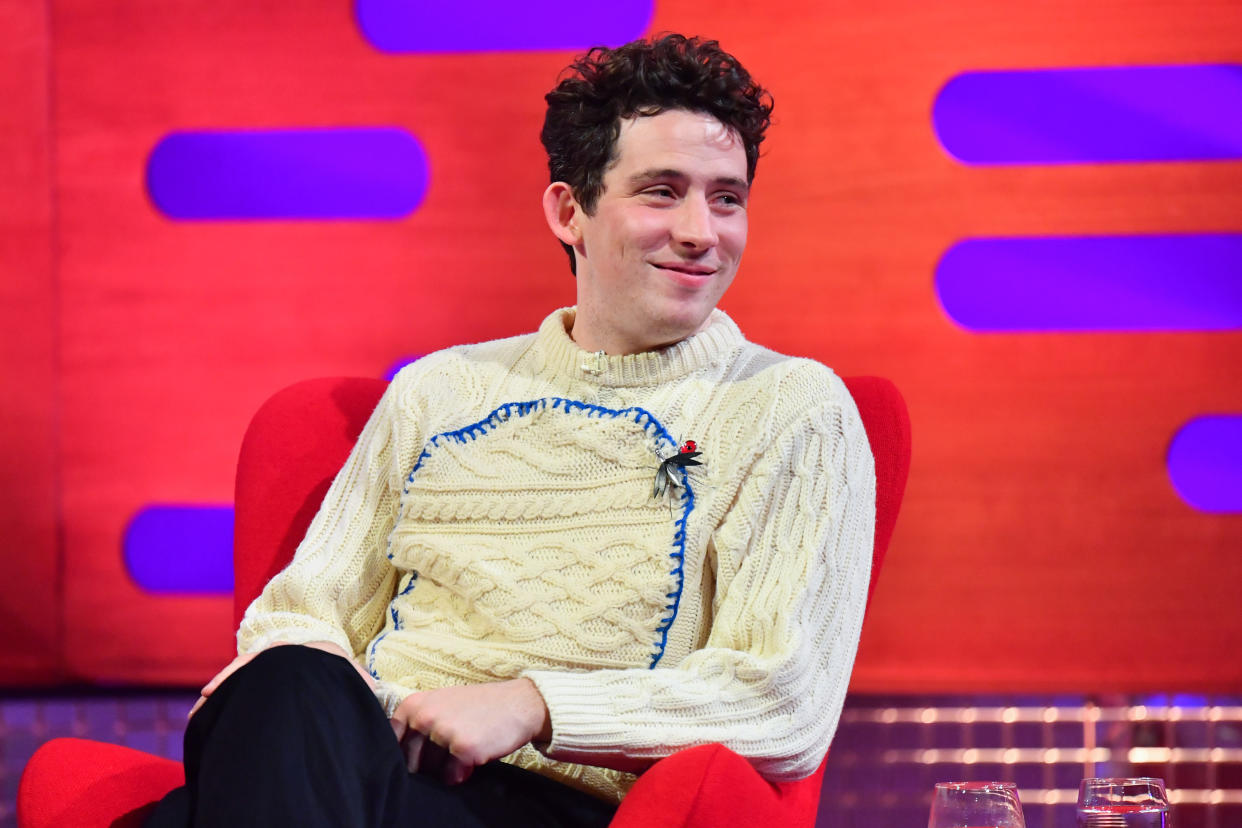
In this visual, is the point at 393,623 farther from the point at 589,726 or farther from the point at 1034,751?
the point at 1034,751

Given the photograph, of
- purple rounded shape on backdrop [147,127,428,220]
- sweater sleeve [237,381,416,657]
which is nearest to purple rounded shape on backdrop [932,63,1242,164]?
purple rounded shape on backdrop [147,127,428,220]

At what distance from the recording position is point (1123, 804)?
1.49 metres

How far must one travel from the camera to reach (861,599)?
171 centimetres

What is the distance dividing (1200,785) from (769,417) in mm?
1524

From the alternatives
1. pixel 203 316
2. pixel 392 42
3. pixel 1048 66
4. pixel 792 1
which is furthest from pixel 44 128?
pixel 1048 66

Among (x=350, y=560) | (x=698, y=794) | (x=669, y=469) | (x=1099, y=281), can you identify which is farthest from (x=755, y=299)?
(x=698, y=794)

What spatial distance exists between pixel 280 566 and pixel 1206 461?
1796 millimetres

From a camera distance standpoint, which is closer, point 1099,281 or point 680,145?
point 680,145

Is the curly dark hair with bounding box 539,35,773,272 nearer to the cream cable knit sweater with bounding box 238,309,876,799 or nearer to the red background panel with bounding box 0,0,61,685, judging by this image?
the cream cable knit sweater with bounding box 238,309,876,799

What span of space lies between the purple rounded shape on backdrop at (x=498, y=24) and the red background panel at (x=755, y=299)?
0.04 m

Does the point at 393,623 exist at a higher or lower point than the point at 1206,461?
lower

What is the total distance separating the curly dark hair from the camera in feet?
6.01

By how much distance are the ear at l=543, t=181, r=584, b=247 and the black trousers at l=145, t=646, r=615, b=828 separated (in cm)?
84

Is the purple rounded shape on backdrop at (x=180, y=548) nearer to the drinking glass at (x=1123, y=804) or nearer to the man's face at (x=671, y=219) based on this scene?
the man's face at (x=671, y=219)
